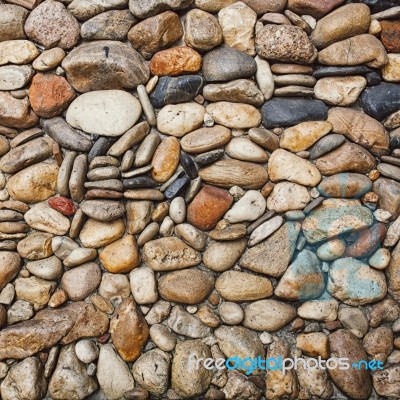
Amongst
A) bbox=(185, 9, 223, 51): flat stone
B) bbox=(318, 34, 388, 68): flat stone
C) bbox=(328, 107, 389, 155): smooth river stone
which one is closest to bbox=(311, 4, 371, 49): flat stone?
bbox=(318, 34, 388, 68): flat stone

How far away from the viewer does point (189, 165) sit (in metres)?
1.62

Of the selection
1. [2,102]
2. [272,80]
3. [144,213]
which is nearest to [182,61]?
[272,80]

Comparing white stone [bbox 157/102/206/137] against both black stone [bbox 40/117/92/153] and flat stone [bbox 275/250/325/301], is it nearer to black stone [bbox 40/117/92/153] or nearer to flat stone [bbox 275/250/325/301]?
black stone [bbox 40/117/92/153]

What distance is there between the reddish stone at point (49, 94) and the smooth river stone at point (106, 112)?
0.06 m

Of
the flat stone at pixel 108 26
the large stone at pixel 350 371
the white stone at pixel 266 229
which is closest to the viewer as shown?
the large stone at pixel 350 371

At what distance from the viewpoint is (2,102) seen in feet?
5.57

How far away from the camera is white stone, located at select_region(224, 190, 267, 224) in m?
1.60

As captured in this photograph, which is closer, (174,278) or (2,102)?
(174,278)

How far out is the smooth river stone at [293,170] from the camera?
159cm

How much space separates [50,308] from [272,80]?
1.17m

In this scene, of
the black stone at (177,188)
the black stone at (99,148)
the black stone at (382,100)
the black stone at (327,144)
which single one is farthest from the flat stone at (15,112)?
the black stone at (382,100)

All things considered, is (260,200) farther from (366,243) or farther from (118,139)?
(118,139)

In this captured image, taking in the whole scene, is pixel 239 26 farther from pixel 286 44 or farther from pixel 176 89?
pixel 176 89

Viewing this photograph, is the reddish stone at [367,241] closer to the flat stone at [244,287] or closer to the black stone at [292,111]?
the flat stone at [244,287]
